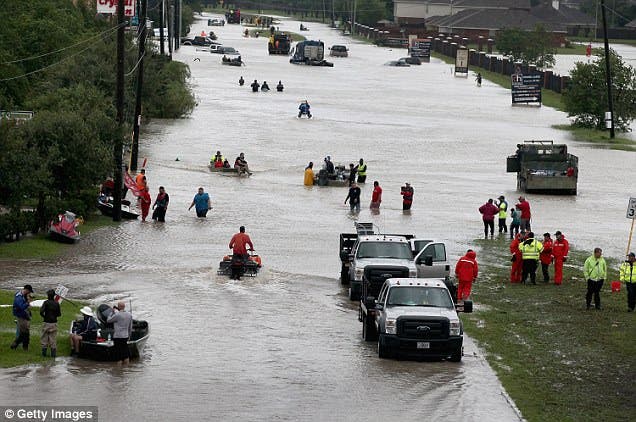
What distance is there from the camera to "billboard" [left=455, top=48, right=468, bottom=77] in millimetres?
138375

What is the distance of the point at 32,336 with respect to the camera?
82.6 ft

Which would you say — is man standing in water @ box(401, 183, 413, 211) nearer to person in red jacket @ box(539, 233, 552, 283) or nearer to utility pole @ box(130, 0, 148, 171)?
utility pole @ box(130, 0, 148, 171)

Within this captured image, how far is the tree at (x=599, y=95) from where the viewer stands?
84688mm

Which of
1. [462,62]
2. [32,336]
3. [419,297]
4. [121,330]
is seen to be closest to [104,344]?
[121,330]

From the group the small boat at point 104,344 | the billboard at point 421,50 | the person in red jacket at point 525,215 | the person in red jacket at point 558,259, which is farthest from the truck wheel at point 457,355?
the billboard at point 421,50

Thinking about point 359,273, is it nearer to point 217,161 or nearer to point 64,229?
point 64,229

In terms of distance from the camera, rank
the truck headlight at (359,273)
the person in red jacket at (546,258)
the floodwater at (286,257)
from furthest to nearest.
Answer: the person in red jacket at (546,258), the truck headlight at (359,273), the floodwater at (286,257)

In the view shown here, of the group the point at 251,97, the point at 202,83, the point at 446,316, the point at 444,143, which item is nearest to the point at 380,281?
the point at 446,316

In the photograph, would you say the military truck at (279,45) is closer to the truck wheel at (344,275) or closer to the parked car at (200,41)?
the parked car at (200,41)

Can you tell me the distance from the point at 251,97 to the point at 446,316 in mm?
76245

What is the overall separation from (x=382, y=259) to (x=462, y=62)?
110 m

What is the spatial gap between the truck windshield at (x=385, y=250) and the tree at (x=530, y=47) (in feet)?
372

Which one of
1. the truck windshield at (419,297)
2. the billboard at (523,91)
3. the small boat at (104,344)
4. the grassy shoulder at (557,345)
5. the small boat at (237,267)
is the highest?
the billboard at (523,91)

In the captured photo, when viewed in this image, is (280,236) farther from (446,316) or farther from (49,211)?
(446,316)
